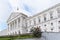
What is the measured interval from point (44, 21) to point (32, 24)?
6.01 m

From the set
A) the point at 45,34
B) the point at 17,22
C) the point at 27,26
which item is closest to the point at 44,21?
the point at 27,26

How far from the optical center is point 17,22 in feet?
194

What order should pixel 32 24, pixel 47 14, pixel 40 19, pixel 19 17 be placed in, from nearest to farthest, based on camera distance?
pixel 47 14, pixel 40 19, pixel 32 24, pixel 19 17

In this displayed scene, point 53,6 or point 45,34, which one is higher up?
point 53,6

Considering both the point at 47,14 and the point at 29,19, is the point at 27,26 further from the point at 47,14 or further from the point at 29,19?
the point at 47,14

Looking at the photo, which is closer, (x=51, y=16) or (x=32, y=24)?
(x=51, y=16)

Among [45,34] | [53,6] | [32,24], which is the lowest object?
[45,34]

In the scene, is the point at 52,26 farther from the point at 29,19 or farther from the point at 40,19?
the point at 29,19

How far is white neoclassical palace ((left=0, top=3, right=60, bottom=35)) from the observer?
4366 centimetres

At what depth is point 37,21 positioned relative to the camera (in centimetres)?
5094

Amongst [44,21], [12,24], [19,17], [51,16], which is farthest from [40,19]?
[12,24]

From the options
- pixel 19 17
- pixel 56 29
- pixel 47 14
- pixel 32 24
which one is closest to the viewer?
pixel 56 29

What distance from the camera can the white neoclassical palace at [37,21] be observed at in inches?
1719

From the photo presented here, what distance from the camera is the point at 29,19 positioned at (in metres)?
54.4
